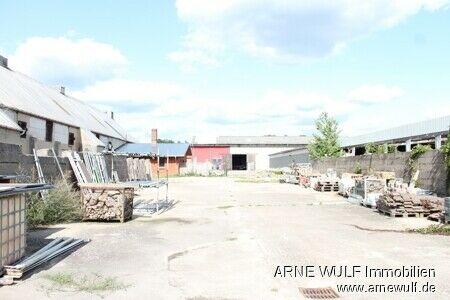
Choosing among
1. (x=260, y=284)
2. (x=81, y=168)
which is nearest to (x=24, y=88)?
(x=81, y=168)

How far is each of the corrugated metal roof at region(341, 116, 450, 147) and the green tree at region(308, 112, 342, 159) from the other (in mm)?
3547

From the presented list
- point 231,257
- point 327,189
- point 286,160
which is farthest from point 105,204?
point 286,160

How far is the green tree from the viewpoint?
Answer: 4234 cm

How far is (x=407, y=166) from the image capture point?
2152 cm

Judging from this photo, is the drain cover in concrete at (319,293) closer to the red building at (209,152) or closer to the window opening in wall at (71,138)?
the window opening in wall at (71,138)

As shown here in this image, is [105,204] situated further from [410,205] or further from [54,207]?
[410,205]

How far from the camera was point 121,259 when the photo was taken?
8.48 m

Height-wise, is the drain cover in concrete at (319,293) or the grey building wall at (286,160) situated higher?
the grey building wall at (286,160)

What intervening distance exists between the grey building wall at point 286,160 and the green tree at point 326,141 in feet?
14.0

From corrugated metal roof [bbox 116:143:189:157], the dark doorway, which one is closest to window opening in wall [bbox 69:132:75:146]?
corrugated metal roof [bbox 116:143:189:157]

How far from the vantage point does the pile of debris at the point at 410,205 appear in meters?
14.5

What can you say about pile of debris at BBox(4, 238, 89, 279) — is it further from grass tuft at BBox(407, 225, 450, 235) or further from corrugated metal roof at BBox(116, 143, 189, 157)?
corrugated metal roof at BBox(116, 143, 189, 157)

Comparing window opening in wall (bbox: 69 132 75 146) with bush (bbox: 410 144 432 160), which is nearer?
bush (bbox: 410 144 432 160)

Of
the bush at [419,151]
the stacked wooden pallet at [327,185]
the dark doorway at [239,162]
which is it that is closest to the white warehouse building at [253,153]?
the dark doorway at [239,162]
